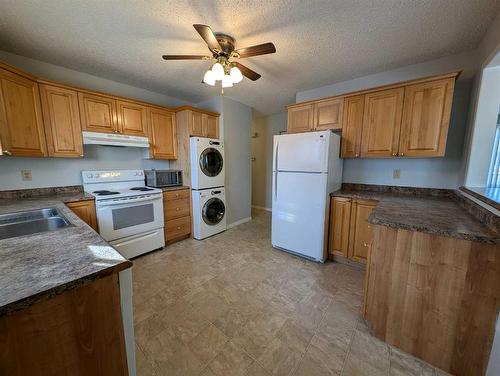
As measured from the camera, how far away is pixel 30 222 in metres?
1.65

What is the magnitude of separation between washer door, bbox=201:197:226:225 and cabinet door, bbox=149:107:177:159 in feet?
3.29

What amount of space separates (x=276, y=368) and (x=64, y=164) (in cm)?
324

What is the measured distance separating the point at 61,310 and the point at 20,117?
7.99 feet

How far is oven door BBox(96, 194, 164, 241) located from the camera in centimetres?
235

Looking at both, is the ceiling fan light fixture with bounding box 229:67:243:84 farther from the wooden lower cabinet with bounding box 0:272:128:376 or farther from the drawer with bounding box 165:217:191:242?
the drawer with bounding box 165:217:191:242

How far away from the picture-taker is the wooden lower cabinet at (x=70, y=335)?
61 cm

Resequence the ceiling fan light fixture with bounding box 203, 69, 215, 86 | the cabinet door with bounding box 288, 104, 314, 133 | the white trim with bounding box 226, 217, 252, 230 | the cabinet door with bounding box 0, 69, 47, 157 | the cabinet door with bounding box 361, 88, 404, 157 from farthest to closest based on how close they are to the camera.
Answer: the white trim with bounding box 226, 217, 252, 230 < the cabinet door with bounding box 288, 104, 314, 133 < the cabinet door with bounding box 361, 88, 404, 157 < the cabinet door with bounding box 0, 69, 47, 157 < the ceiling fan light fixture with bounding box 203, 69, 215, 86

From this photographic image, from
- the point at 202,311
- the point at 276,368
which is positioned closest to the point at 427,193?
the point at 276,368

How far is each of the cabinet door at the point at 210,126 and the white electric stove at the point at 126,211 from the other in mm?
1295

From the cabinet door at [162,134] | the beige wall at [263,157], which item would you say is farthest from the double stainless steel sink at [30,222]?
the beige wall at [263,157]

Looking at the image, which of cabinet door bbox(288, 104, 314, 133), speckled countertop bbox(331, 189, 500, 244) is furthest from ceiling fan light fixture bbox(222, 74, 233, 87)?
speckled countertop bbox(331, 189, 500, 244)

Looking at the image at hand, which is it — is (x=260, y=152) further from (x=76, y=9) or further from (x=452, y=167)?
(x=76, y=9)

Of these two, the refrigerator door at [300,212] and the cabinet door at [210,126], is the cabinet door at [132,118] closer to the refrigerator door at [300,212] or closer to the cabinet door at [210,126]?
the cabinet door at [210,126]

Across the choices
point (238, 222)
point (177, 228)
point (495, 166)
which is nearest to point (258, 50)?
point (495, 166)
